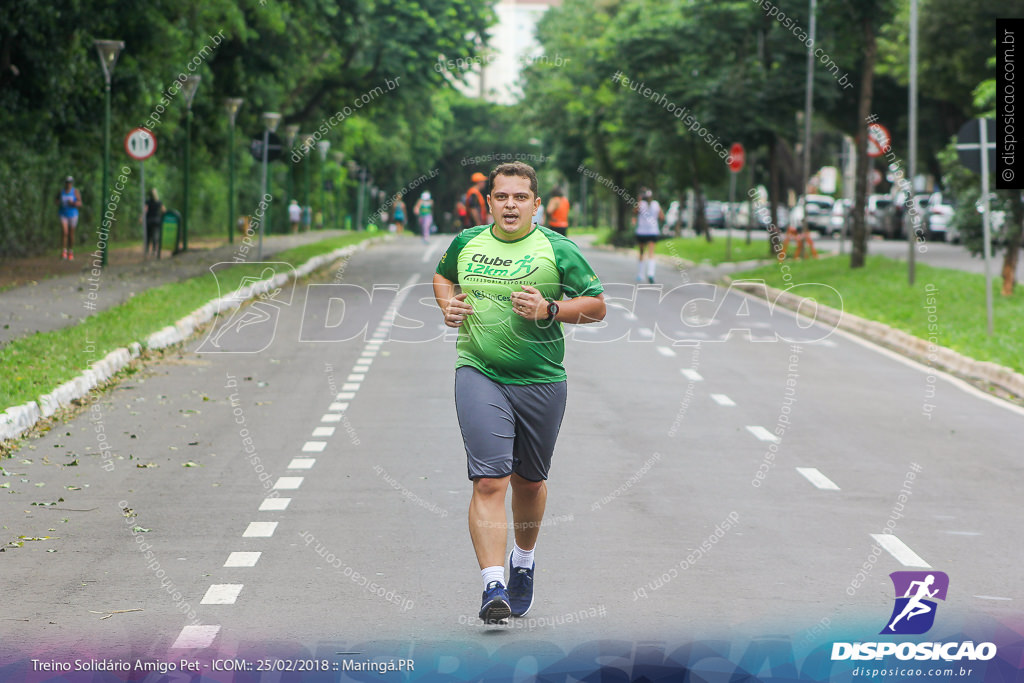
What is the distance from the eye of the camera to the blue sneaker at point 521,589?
6578 mm

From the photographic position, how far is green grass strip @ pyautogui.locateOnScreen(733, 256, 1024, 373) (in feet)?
62.0

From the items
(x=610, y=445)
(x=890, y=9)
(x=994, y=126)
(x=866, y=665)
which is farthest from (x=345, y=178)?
(x=866, y=665)

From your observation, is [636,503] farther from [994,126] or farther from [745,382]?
[994,126]

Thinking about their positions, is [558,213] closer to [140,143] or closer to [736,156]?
[140,143]

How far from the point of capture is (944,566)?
25.1 ft

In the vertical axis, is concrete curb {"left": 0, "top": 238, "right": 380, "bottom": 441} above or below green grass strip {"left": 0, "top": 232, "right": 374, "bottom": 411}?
below

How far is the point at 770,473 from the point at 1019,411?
494 cm

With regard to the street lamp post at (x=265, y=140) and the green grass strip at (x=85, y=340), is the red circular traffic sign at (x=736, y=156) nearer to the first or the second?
the street lamp post at (x=265, y=140)

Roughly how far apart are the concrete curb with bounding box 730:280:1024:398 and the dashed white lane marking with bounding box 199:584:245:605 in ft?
34.5

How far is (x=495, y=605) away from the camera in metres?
6.19

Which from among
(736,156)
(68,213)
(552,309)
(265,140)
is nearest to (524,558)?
(552,309)

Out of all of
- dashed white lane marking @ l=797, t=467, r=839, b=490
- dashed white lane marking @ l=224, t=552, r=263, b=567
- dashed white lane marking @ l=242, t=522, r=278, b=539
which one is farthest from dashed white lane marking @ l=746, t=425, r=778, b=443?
dashed white lane marking @ l=224, t=552, r=263, b=567

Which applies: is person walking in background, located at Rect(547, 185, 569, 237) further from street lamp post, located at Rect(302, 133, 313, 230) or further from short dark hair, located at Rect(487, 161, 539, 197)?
street lamp post, located at Rect(302, 133, 313, 230)

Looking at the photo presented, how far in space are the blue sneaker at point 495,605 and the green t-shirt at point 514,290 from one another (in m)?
0.83
